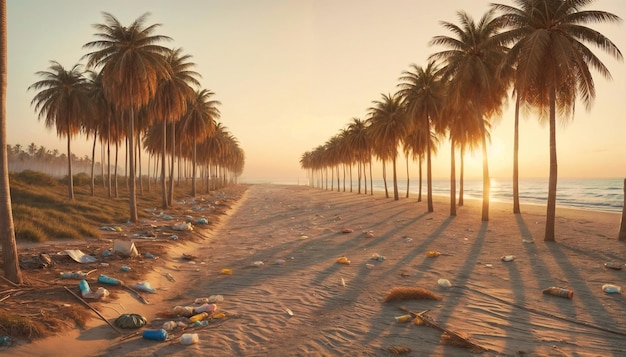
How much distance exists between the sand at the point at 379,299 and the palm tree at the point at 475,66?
8.45 meters

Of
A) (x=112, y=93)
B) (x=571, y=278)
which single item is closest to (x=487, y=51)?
(x=571, y=278)

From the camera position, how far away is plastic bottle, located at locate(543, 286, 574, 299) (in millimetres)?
7715

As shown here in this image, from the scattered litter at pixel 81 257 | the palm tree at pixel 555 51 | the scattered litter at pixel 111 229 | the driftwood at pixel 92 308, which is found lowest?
the driftwood at pixel 92 308

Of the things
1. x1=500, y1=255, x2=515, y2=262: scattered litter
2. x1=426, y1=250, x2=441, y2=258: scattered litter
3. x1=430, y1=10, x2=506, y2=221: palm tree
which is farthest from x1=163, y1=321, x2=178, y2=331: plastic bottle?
x1=430, y1=10, x2=506, y2=221: palm tree

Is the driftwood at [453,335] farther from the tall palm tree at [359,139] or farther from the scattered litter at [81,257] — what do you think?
the tall palm tree at [359,139]

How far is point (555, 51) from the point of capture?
45.4 feet

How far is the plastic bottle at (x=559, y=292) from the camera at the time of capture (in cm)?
771

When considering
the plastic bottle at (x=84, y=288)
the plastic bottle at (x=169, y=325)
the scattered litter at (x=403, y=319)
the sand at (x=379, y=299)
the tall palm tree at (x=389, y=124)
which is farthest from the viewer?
the tall palm tree at (x=389, y=124)

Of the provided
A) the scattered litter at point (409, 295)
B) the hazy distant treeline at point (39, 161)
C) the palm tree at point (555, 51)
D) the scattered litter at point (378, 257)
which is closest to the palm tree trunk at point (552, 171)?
the palm tree at point (555, 51)

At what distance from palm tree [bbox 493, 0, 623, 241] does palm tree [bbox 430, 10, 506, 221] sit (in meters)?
3.69

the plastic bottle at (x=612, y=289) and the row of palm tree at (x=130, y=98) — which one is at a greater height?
the row of palm tree at (x=130, y=98)

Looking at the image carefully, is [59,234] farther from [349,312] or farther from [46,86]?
[46,86]

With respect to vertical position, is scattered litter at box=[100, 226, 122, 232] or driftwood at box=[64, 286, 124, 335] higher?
scattered litter at box=[100, 226, 122, 232]

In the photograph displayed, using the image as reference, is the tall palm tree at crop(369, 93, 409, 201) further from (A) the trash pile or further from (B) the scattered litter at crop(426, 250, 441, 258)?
(A) the trash pile
